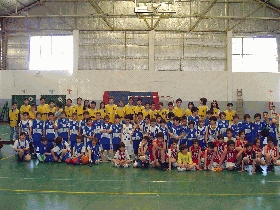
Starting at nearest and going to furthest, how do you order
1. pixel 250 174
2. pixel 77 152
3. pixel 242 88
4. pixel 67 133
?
pixel 250 174, pixel 77 152, pixel 67 133, pixel 242 88

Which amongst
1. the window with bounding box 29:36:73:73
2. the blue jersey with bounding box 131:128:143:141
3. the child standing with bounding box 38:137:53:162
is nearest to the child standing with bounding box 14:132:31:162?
the child standing with bounding box 38:137:53:162

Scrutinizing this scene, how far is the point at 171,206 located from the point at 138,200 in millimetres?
579

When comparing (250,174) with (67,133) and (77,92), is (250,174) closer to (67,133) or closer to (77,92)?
(67,133)

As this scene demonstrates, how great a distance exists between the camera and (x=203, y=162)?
7.84 metres

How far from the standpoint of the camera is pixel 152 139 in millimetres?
8203

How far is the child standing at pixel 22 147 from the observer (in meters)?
8.29

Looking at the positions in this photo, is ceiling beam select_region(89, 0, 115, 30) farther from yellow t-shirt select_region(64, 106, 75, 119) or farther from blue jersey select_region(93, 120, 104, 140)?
blue jersey select_region(93, 120, 104, 140)

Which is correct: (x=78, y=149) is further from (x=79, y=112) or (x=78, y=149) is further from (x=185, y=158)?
(x=185, y=158)

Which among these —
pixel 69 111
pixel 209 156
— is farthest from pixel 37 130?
pixel 209 156

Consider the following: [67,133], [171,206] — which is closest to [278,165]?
[171,206]

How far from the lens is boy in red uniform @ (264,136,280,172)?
746cm

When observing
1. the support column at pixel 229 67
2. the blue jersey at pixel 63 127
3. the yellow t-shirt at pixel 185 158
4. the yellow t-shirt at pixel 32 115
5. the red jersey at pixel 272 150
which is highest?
the support column at pixel 229 67

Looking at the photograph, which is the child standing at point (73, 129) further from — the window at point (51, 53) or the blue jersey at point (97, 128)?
the window at point (51, 53)

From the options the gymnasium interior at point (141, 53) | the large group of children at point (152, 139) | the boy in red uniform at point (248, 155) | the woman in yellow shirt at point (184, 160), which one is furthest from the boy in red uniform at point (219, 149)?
the gymnasium interior at point (141, 53)
